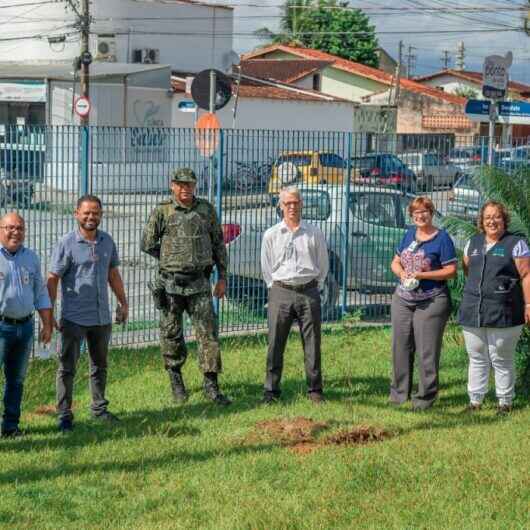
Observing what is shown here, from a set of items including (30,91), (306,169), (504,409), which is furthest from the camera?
(30,91)

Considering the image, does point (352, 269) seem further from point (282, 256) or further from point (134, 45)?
point (134, 45)

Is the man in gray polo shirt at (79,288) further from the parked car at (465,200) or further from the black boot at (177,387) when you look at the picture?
the parked car at (465,200)

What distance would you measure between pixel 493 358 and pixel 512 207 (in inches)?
67.5

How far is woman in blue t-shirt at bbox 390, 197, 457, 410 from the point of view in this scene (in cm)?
898

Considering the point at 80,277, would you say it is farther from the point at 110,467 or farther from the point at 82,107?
the point at 82,107

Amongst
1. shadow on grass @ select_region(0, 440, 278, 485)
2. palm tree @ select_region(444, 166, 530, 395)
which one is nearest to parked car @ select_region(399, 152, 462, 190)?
palm tree @ select_region(444, 166, 530, 395)

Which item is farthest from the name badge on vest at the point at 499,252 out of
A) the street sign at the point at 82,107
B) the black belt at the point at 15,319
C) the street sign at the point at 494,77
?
the street sign at the point at 82,107

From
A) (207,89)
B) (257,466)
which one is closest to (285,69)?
(207,89)

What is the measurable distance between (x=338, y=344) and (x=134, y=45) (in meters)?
37.2

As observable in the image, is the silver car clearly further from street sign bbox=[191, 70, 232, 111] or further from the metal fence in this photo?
street sign bbox=[191, 70, 232, 111]

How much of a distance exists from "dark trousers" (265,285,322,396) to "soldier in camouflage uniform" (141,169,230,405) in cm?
45

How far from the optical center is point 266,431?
26.9ft

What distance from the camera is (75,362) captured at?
8617 millimetres

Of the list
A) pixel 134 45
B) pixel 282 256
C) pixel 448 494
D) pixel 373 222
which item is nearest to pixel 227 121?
pixel 134 45
